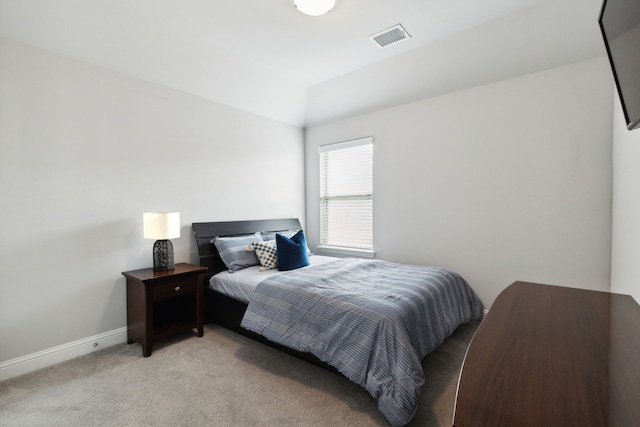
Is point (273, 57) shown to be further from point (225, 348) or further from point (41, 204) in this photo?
point (225, 348)

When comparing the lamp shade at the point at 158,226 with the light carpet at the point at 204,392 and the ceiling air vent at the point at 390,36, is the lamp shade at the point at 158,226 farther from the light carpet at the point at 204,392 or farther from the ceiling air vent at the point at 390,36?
the ceiling air vent at the point at 390,36

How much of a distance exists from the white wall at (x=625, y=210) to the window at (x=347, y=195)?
2439mm

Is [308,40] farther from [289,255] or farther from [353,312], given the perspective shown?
[353,312]

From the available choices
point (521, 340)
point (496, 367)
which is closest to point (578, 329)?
point (521, 340)

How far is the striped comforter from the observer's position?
1.75 m

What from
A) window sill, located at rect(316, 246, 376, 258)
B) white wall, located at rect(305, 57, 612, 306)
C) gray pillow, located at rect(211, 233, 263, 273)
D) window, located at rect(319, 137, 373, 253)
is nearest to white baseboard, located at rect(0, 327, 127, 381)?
gray pillow, located at rect(211, 233, 263, 273)

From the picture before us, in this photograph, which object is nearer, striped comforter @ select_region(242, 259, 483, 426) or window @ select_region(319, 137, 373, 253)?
striped comforter @ select_region(242, 259, 483, 426)

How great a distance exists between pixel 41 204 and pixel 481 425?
10.6ft

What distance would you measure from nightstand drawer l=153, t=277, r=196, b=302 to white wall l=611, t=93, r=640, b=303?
333cm

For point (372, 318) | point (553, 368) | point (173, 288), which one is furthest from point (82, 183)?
point (553, 368)

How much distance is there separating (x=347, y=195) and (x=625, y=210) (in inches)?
116

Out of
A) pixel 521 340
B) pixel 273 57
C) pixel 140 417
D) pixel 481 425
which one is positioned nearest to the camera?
pixel 481 425

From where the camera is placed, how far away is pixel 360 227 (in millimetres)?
4305

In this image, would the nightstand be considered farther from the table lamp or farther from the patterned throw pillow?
the patterned throw pillow
